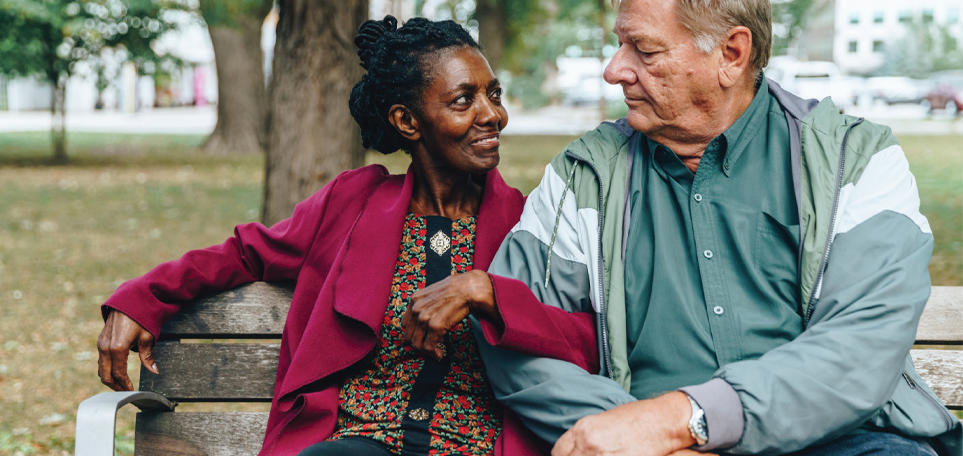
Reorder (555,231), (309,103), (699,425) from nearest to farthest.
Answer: (699,425), (555,231), (309,103)

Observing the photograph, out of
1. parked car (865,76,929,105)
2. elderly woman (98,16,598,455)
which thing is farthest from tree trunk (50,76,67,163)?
parked car (865,76,929,105)

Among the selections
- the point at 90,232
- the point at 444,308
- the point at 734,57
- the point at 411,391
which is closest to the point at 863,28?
the point at 90,232

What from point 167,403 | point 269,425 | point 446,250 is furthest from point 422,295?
point 167,403

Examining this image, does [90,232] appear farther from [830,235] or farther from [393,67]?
[830,235]

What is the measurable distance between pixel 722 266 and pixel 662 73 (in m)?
0.53

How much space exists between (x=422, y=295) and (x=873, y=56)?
276 ft

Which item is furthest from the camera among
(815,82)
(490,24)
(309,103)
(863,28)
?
(863,28)

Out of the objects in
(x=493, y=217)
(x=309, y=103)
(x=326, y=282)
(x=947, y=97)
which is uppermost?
(x=947, y=97)

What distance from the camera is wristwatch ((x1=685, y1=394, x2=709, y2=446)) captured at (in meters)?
1.99

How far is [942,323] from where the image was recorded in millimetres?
2535

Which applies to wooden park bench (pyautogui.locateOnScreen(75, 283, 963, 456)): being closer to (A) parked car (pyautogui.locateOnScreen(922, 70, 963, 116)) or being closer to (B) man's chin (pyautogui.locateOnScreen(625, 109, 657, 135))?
(B) man's chin (pyautogui.locateOnScreen(625, 109, 657, 135))

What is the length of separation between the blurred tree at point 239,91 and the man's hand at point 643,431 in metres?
18.2

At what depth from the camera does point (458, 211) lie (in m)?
2.72

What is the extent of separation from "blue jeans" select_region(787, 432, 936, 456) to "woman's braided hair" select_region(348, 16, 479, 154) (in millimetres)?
1450
